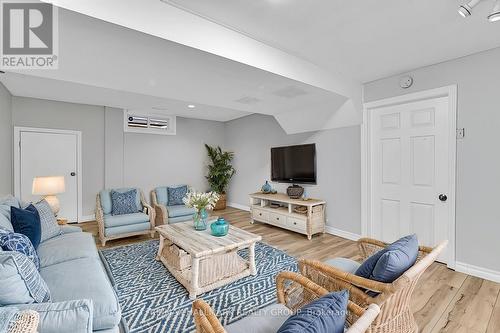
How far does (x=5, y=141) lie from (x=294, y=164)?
4.85m

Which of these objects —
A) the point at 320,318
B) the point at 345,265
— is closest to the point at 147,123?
the point at 345,265

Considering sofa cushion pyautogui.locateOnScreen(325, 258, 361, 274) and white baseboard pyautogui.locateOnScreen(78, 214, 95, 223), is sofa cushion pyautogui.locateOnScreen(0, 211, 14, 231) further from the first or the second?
white baseboard pyautogui.locateOnScreen(78, 214, 95, 223)

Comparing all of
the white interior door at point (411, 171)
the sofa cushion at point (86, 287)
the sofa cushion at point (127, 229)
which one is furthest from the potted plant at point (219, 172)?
the sofa cushion at point (86, 287)

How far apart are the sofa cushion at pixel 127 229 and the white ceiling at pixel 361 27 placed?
10.7ft

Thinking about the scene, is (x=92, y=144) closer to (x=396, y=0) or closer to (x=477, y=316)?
(x=396, y=0)

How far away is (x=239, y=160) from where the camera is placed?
6.34 m

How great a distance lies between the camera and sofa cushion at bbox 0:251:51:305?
110cm

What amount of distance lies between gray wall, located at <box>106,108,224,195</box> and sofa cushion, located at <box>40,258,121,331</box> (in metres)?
3.60

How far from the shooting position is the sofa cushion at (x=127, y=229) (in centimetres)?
362

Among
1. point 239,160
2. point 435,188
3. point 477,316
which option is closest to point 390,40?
point 435,188

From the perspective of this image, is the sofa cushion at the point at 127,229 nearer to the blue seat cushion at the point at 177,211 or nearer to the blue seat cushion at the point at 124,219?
the blue seat cushion at the point at 124,219

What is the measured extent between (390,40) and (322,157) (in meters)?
2.25

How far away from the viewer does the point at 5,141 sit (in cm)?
367

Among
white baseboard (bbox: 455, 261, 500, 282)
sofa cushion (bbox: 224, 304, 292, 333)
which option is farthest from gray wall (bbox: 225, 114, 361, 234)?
sofa cushion (bbox: 224, 304, 292, 333)
